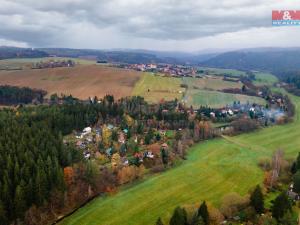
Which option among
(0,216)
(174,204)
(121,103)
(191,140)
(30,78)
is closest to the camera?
(0,216)

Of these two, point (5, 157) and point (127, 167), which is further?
point (127, 167)

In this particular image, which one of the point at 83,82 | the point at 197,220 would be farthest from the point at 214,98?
the point at 197,220

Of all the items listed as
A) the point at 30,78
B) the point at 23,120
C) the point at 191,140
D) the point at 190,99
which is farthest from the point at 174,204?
the point at 30,78

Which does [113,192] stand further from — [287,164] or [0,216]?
[287,164]

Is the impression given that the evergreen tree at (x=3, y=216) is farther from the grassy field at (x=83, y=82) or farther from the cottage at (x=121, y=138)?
the grassy field at (x=83, y=82)

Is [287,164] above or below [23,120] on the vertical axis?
below

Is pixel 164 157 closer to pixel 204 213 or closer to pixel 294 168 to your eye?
pixel 294 168

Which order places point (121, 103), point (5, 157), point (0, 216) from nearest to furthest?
point (0, 216), point (5, 157), point (121, 103)
